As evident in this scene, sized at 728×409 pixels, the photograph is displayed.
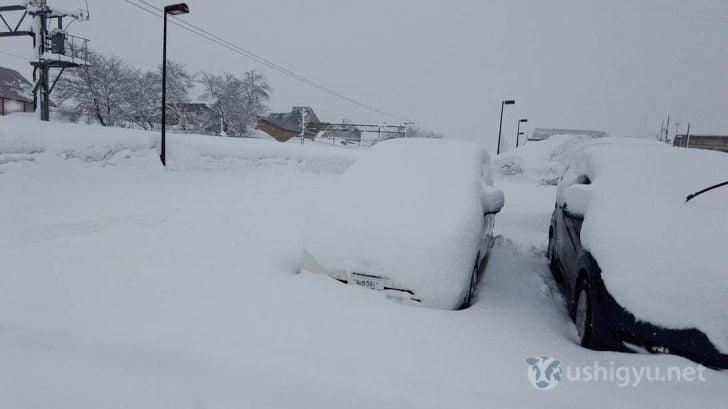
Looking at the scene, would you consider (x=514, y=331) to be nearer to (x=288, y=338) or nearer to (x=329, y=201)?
(x=288, y=338)

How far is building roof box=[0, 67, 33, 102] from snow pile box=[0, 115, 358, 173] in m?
41.6

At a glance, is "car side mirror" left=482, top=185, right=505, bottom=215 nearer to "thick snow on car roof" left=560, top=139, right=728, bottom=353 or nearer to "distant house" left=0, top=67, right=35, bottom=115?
"thick snow on car roof" left=560, top=139, right=728, bottom=353

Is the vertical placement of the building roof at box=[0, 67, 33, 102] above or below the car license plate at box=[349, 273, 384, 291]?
above

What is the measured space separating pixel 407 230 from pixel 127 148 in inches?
354

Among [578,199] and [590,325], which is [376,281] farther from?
[578,199]

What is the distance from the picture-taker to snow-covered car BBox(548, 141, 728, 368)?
7.63 ft

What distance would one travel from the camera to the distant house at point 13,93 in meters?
38.5

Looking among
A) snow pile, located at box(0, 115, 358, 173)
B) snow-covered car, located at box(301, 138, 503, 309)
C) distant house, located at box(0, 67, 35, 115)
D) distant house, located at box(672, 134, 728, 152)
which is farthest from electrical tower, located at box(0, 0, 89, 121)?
distant house, located at box(672, 134, 728, 152)

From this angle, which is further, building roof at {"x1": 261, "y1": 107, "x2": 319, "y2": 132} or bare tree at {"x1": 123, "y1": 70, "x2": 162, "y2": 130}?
building roof at {"x1": 261, "y1": 107, "x2": 319, "y2": 132}

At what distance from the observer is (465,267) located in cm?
311

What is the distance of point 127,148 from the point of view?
369 inches

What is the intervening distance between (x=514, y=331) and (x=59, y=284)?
12.8 ft

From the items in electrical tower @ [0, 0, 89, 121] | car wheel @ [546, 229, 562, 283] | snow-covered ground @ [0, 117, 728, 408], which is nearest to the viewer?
snow-covered ground @ [0, 117, 728, 408]

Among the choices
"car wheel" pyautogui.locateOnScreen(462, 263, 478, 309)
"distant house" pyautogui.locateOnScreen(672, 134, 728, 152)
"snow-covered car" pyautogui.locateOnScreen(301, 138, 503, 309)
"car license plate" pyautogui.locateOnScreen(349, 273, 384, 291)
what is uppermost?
"distant house" pyautogui.locateOnScreen(672, 134, 728, 152)
